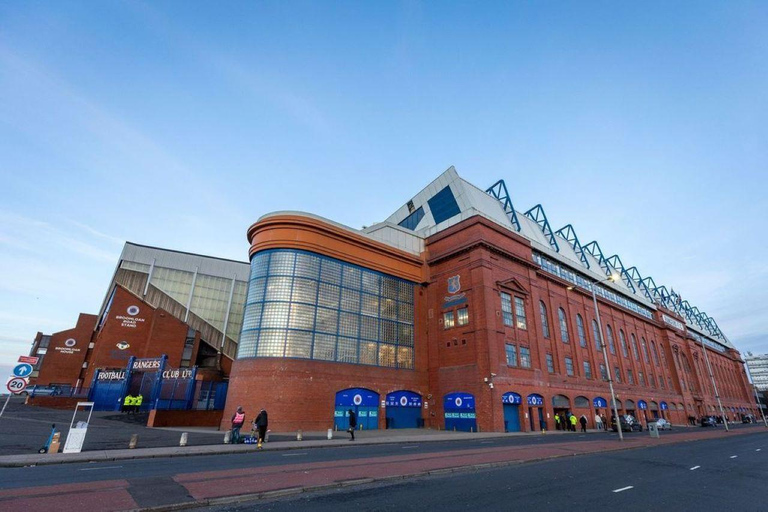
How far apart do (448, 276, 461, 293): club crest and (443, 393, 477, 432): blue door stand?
10.1 metres

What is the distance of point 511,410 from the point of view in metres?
33.5

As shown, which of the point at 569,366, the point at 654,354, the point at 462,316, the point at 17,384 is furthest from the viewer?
the point at 654,354

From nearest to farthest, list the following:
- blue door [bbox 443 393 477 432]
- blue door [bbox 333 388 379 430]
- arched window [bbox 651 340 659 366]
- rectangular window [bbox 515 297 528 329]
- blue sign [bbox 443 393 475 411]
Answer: blue door [bbox 333 388 379 430] < blue door [bbox 443 393 477 432] < blue sign [bbox 443 393 475 411] < rectangular window [bbox 515 297 528 329] < arched window [bbox 651 340 659 366]

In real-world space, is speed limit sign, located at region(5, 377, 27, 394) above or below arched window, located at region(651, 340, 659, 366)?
below

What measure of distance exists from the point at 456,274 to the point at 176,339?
41.6 m

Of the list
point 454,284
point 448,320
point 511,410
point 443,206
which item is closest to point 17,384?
point 448,320

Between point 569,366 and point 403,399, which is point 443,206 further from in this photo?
point 569,366

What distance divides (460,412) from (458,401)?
0.94 meters

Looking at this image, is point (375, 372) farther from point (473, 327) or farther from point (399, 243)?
point (399, 243)

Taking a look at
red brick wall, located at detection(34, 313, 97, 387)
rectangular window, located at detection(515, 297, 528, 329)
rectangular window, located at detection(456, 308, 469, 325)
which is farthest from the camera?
red brick wall, located at detection(34, 313, 97, 387)

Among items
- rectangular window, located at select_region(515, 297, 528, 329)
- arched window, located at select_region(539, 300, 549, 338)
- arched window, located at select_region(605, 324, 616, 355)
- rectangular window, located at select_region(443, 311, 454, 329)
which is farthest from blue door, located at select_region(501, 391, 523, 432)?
arched window, located at select_region(605, 324, 616, 355)

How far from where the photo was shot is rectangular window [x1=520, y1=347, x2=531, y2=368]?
1438 inches

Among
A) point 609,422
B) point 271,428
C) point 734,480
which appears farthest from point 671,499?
point 609,422

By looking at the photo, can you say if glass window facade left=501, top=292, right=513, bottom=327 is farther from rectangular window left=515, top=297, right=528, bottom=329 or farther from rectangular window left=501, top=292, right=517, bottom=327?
rectangular window left=515, top=297, right=528, bottom=329
